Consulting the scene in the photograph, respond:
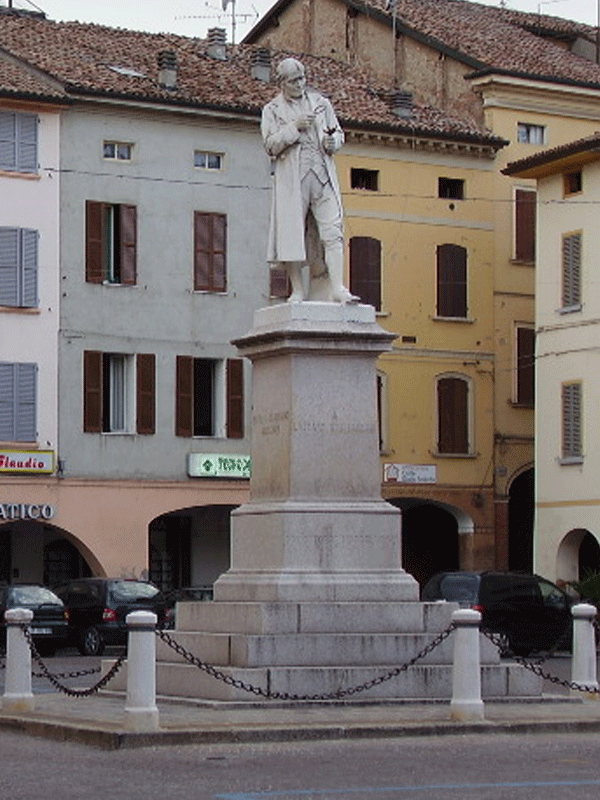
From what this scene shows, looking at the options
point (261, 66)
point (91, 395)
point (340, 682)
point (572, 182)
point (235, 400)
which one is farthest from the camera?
point (261, 66)

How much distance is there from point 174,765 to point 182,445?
33642mm

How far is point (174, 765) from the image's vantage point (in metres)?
17.4

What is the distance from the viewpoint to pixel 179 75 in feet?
174

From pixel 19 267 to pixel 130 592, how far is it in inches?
387

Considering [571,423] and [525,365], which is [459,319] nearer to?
[525,365]

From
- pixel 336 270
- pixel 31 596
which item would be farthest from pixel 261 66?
pixel 336 270

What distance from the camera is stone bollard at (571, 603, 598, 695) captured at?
23812 mm

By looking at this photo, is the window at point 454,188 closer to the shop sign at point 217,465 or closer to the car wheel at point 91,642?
the shop sign at point 217,465

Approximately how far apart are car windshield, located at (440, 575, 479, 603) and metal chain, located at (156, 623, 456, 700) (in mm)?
17243

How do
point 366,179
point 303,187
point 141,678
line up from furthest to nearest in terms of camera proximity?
point 366,179
point 303,187
point 141,678

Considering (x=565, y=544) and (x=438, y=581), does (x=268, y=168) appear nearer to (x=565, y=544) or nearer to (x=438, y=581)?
(x=565, y=544)

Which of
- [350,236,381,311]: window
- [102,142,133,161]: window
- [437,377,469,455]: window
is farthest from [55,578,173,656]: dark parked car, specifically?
[437,377,469,455]: window

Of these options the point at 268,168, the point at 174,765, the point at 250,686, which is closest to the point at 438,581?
the point at 268,168

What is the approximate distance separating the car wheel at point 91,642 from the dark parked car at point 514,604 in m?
5.81
